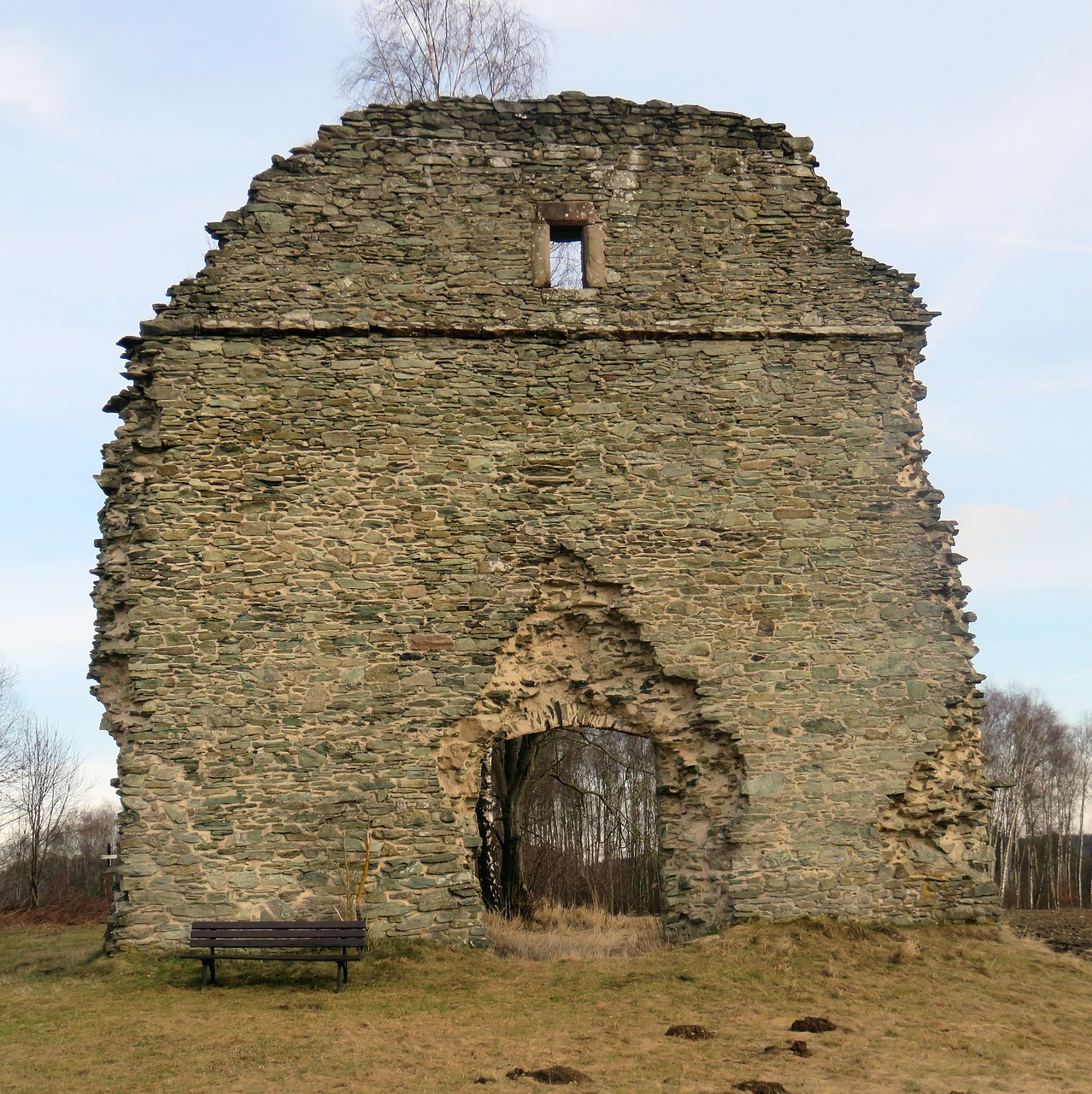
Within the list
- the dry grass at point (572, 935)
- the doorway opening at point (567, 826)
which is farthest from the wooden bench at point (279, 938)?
the doorway opening at point (567, 826)

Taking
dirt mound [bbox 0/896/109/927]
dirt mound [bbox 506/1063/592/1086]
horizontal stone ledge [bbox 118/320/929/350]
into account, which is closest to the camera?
dirt mound [bbox 506/1063/592/1086]

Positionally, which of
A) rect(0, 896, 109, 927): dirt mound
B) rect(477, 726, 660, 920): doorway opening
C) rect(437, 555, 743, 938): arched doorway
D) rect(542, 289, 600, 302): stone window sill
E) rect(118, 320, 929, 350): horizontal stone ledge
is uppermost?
rect(542, 289, 600, 302): stone window sill

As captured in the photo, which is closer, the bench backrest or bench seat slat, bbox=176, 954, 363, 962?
bench seat slat, bbox=176, 954, 363, 962

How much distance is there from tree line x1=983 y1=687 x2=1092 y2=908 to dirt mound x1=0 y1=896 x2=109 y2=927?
675 inches

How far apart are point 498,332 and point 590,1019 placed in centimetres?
568

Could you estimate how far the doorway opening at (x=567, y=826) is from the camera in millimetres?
14859

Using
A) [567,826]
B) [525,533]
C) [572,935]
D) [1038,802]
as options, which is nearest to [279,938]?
[525,533]

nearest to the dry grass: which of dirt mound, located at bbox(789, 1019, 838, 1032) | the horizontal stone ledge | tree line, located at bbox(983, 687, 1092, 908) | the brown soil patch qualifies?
dirt mound, located at bbox(789, 1019, 838, 1032)

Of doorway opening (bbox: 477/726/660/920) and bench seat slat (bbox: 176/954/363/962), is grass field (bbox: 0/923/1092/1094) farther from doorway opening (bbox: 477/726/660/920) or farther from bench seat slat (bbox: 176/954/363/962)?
doorway opening (bbox: 477/726/660/920)

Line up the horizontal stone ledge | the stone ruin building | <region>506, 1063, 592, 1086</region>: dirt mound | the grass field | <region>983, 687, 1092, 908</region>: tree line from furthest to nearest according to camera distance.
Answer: <region>983, 687, 1092, 908</region>: tree line < the horizontal stone ledge < the stone ruin building < the grass field < <region>506, 1063, 592, 1086</region>: dirt mound

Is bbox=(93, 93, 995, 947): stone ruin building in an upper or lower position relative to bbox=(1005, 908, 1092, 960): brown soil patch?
upper

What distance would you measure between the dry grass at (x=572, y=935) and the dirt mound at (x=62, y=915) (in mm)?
6272

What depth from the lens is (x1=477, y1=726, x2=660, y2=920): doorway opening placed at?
14.9 m

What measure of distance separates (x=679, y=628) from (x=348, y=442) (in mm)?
3278
